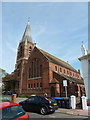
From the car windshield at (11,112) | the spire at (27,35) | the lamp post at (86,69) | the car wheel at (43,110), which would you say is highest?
the spire at (27,35)

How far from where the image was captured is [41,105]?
9305mm

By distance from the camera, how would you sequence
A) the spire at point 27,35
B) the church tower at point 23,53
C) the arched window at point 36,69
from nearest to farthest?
the arched window at point 36,69 < the church tower at point 23,53 < the spire at point 27,35

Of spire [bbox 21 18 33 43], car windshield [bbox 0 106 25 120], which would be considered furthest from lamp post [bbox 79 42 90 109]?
spire [bbox 21 18 33 43]

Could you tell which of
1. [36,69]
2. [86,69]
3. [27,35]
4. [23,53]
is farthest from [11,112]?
[27,35]

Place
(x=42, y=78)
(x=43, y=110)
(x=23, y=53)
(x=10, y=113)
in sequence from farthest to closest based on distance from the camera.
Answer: (x=23, y=53)
(x=42, y=78)
(x=43, y=110)
(x=10, y=113)

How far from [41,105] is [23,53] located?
31.7 meters

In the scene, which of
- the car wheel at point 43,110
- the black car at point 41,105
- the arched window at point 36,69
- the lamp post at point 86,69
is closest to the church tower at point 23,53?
the arched window at point 36,69

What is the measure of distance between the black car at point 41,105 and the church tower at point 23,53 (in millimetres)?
24158

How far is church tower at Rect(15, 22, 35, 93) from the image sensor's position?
3611 cm

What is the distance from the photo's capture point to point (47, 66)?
27906 millimetres

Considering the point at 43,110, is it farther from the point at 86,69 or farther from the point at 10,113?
the point at 86,69

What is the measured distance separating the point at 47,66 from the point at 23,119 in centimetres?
2435

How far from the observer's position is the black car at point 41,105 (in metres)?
8.93

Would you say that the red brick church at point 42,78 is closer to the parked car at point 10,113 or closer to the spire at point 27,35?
the spire at point 27,35
